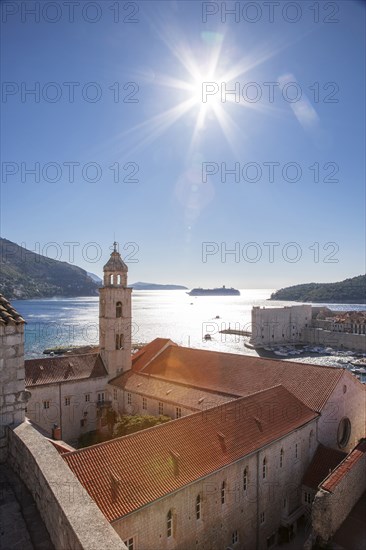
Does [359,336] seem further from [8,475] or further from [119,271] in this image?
[8,475]

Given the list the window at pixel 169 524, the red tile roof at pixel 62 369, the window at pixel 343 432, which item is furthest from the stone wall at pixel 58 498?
the red tile roof at pixel 62 369

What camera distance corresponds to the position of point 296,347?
11281 centimetres

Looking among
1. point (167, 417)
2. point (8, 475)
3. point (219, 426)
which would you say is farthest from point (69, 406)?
point (8, 475)

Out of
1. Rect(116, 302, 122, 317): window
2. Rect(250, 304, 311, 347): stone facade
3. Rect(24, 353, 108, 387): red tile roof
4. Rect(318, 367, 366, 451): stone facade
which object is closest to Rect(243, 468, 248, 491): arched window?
Rect(318, 367, 366, 451): stone facade

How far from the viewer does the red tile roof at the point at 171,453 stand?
13.6 metres

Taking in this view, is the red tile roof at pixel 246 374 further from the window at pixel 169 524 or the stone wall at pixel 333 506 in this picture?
the window at pixel 169 524

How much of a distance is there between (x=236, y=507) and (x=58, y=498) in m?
15.5

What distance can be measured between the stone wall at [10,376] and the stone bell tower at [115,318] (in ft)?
95.8

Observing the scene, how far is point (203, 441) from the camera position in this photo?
17.7 metres

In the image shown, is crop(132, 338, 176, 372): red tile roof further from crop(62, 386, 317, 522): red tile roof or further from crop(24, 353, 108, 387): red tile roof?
crop(62, 386, 317, 522): red tile roof

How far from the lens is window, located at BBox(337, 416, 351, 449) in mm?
27047

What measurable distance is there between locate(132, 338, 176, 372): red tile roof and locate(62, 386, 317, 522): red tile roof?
16241mm

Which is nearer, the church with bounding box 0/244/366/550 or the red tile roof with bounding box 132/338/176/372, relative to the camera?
the church with bounding box 0/244/366/550

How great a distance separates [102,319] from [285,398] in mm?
20101
